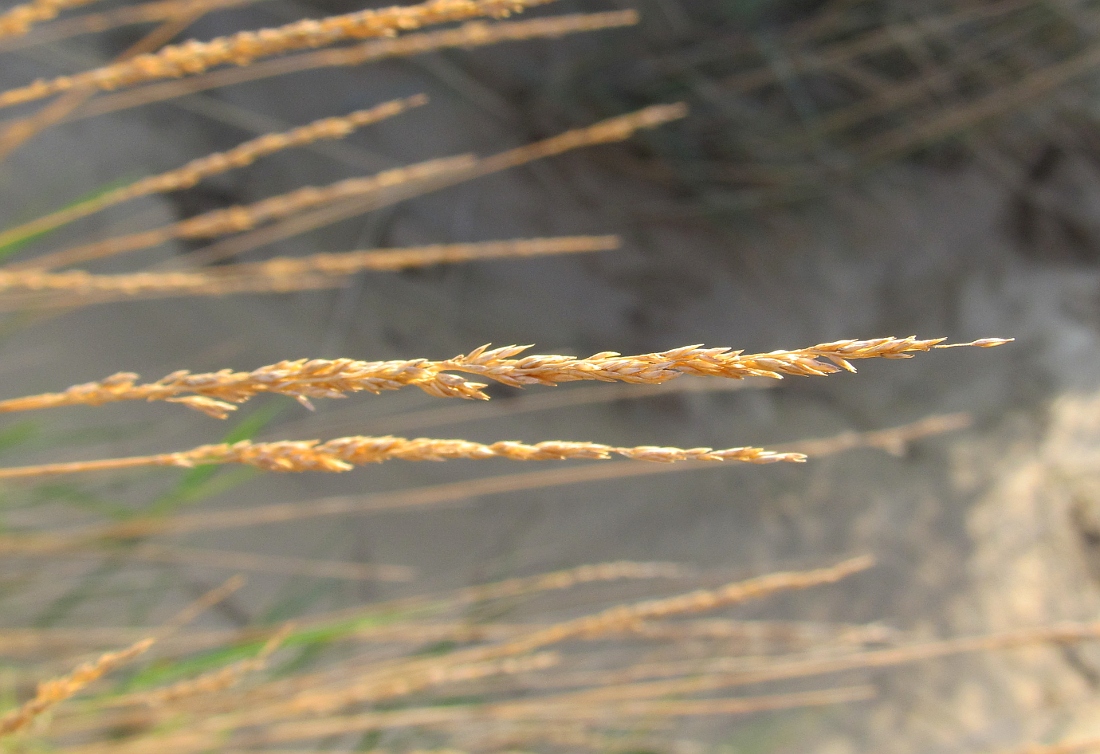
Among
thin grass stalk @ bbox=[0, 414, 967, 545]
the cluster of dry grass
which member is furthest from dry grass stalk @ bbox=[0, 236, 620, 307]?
thin grass stalk @ bbox=[0, 414, 967, 545]

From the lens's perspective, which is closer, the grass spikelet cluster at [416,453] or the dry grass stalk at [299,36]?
the grass spikelet cluster at [416,453]

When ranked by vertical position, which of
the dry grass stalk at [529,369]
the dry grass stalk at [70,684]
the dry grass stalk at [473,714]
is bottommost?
the dry grass stalk at [70,684]

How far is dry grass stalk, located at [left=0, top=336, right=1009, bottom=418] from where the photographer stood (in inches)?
12.8

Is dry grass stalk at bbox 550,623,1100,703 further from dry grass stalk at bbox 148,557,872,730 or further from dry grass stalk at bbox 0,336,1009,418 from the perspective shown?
dry grass stalk at bbox 0,336,1009,418

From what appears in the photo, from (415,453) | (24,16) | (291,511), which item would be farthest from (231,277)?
(415,453)

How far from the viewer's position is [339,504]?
122cm

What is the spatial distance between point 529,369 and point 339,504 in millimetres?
953

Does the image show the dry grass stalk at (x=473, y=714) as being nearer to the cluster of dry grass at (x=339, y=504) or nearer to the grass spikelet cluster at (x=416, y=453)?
the cluster of dry grass at (x=339, y=504)

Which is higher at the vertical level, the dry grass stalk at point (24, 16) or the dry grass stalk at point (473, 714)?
the dry grass stalk at point (24, 16)

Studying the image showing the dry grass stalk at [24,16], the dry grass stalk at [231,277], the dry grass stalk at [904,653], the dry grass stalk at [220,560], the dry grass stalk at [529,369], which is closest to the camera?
the dry grass stalk at [529,369]

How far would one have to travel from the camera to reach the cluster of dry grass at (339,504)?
0.37 meters

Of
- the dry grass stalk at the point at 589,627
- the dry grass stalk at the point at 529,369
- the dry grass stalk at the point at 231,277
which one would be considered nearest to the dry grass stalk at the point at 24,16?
the dry grass stalk at the point at 231,277

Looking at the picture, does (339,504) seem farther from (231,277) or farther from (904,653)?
(904,653)

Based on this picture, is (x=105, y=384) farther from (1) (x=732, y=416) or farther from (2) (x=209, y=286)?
(1) (x=732, y=416)
